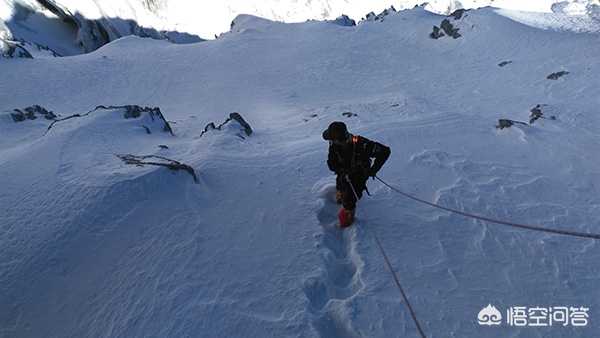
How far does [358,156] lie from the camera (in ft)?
12.2

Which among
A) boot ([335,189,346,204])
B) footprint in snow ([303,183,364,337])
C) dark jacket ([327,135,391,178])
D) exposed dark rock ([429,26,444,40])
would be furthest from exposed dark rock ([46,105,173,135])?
exposed dark rock ([429,26,444,40])

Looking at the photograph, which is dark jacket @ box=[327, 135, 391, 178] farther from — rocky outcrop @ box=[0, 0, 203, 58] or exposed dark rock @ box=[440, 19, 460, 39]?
rocky outcrop @ box=[0, 0, 203, 58]

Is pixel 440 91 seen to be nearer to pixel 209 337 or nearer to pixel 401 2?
pixel 209 337

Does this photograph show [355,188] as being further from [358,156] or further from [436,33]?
[436,33]

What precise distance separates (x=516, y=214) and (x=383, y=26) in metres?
21.1

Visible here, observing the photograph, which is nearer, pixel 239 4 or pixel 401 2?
pixel 239 4

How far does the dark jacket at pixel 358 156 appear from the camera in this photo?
3.66 metres

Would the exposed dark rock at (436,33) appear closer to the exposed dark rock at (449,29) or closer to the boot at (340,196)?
the exposed dark rock at (449,29)

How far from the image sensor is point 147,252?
3.25 metres

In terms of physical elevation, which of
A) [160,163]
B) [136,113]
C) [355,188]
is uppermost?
[136,113]

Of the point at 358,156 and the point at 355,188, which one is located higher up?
the point at 358,156

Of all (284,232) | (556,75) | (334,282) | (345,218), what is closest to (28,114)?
(284,232)

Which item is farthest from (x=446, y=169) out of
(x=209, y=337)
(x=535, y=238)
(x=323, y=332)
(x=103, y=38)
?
(x=103, y=38)

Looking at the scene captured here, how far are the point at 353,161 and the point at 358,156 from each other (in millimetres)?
81
